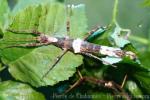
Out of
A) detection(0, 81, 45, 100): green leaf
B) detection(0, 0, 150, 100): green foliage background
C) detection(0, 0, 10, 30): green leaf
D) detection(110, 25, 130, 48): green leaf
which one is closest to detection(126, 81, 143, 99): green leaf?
detection(0, 0, 150, 100): green foliage background

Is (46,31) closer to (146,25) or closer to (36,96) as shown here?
(36,96)

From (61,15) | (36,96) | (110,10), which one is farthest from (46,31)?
(110,10)

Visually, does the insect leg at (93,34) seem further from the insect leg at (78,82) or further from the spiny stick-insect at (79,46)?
the insect leg at (78,82)

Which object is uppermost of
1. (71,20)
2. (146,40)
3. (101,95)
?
(71,20)

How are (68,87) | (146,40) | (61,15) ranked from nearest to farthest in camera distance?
(61,15), (68,87), (146,40)

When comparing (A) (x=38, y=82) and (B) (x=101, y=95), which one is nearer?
(A) (x=38, y=82)

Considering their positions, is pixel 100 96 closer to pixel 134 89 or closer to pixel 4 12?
pixel 134 89

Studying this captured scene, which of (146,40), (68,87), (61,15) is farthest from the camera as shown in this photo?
(146,40)

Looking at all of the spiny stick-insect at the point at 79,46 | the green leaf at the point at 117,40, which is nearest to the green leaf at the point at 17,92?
the spiny stick-insect at the point at 79,46
